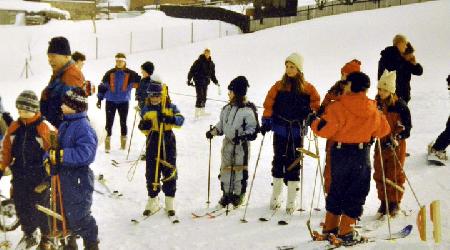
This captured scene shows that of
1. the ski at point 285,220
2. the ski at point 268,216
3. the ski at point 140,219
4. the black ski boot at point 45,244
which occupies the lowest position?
the ski at point 140,219

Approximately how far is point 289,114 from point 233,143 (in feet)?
2.88

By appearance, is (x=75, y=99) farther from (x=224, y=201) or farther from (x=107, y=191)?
(x=107, y=191)

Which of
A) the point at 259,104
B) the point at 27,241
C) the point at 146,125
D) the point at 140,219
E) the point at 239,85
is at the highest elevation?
the point at 239,85

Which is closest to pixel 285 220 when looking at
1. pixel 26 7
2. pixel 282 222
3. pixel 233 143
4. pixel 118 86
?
pixel 282 222

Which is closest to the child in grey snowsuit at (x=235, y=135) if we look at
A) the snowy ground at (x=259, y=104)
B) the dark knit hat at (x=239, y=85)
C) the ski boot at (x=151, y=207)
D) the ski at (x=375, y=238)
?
the dark knit hat at (x=239, y=85)

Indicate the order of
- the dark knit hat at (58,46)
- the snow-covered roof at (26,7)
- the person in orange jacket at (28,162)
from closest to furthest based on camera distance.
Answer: the person in orange jacket at (28,162) < the dark knit hat at (58,46) < the snow-covered roof at (26,7)

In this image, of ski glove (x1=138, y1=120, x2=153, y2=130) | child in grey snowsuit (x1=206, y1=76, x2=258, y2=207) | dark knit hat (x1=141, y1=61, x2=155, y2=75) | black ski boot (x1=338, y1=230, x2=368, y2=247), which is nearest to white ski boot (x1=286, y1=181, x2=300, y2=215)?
child in grey snowsuit (x1=206, y1=76, x2=258, y2=207)

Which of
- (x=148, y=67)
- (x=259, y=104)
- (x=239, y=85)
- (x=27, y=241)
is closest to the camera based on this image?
(x=27, y=241)

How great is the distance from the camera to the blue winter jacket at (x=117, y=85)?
9773 mm

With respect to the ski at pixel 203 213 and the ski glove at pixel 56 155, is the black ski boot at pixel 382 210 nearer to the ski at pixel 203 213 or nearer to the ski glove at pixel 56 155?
the ski at pixel 203 213

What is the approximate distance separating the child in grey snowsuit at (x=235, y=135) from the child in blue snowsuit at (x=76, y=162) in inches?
86.7

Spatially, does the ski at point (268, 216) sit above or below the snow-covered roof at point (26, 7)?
below

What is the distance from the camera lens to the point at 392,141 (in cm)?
621

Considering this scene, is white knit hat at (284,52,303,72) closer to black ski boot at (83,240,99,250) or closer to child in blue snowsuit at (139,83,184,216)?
child in blue snowsuit at (139,83,184,216)
